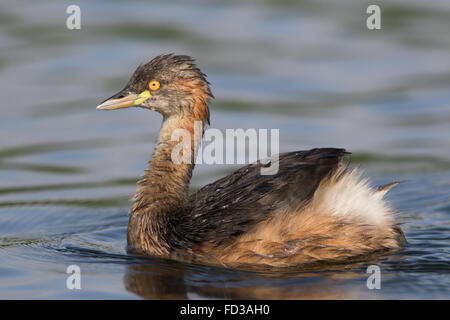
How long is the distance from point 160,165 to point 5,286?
68.4 inches

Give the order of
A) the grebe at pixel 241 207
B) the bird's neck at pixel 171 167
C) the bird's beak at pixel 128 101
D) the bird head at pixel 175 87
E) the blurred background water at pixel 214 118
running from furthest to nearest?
the bird's beak at pixel 128 101 < the bird head at pixel 175 87 < the bird's neck at pixel 171 167 < the grebe at pixel 241 207 < the blurred background water at pixel 214 118

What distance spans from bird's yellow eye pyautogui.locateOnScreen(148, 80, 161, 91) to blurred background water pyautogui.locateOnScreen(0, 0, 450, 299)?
56.0 inches

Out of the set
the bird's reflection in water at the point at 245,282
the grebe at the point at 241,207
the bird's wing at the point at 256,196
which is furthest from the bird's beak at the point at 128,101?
the bird's reflection in water at the point at 245,282

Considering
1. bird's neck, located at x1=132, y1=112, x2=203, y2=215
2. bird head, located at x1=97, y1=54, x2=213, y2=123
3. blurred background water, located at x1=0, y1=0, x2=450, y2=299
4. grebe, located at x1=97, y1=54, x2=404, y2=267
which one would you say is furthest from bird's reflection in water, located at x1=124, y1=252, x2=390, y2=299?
bird head, located at x1=97, y1=54, x2=213, y2=123

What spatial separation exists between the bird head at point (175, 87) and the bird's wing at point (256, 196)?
2.49 ft

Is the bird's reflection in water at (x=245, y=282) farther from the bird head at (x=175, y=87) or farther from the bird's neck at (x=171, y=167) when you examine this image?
the bird head at (x=175, y=87)

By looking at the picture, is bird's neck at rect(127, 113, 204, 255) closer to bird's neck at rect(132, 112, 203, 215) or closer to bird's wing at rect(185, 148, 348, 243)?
bird's neck at rect(132, 112, 203, 215)

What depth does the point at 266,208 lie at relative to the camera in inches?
297

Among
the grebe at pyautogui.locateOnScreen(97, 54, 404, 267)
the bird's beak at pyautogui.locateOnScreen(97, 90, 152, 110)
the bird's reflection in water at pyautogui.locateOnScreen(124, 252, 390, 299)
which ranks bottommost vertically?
the bird's reflection in water at pyautogui.locateOnScreen(124, 252, 390, 299)

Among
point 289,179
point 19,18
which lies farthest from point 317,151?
point 19,18

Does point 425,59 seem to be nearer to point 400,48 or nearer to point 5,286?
point 400,48

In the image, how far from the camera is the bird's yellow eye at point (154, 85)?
327 inches

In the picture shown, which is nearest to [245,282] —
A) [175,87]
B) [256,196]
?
[256,196]

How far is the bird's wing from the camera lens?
7.48 metres
